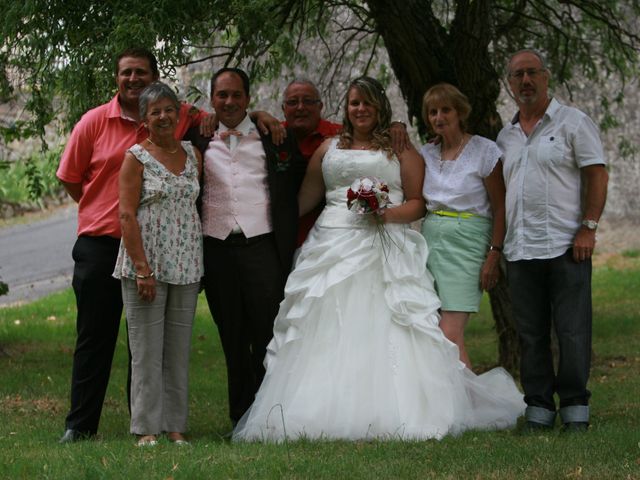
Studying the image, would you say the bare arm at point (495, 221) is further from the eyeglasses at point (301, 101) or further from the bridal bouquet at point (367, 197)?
the eyeglasses at point (301, 101)

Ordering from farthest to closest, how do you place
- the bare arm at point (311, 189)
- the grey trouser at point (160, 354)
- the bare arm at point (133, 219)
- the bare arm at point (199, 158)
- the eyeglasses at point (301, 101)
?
the eyeglasses at point (301, 101)
the bare arm at point (311, 189)
the bare arm at point (199, 158)
the grey trouser at point (160, 354)
the bare arm at point (133, 219)

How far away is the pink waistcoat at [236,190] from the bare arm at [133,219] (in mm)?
586

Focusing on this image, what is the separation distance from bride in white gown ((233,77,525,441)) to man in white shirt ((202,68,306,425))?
14 cm

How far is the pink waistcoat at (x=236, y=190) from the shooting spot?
6688 millimetres

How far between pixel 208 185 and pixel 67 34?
1.56 metres

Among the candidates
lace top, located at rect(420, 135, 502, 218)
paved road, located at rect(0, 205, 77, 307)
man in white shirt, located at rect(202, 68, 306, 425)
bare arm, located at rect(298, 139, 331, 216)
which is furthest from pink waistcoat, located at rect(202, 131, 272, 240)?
paved road, located at rect(0, 205, 77, 307)

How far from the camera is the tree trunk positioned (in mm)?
9031

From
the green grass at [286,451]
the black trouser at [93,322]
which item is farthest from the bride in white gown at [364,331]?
the black trouser at [93,322]

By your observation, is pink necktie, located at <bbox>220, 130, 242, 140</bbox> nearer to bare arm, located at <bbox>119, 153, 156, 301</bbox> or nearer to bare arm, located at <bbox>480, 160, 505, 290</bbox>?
bare arm, located at <bbox>119, 153, 156, 301</bbox>

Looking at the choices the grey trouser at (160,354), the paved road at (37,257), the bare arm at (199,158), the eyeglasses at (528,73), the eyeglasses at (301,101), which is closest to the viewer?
the grey trouser at (160,354)

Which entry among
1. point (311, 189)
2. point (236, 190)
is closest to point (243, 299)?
point (236, 190)

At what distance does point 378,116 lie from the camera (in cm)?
689

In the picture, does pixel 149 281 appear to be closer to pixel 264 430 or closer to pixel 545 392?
pixel 264 430

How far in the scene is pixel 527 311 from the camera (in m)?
6.70
